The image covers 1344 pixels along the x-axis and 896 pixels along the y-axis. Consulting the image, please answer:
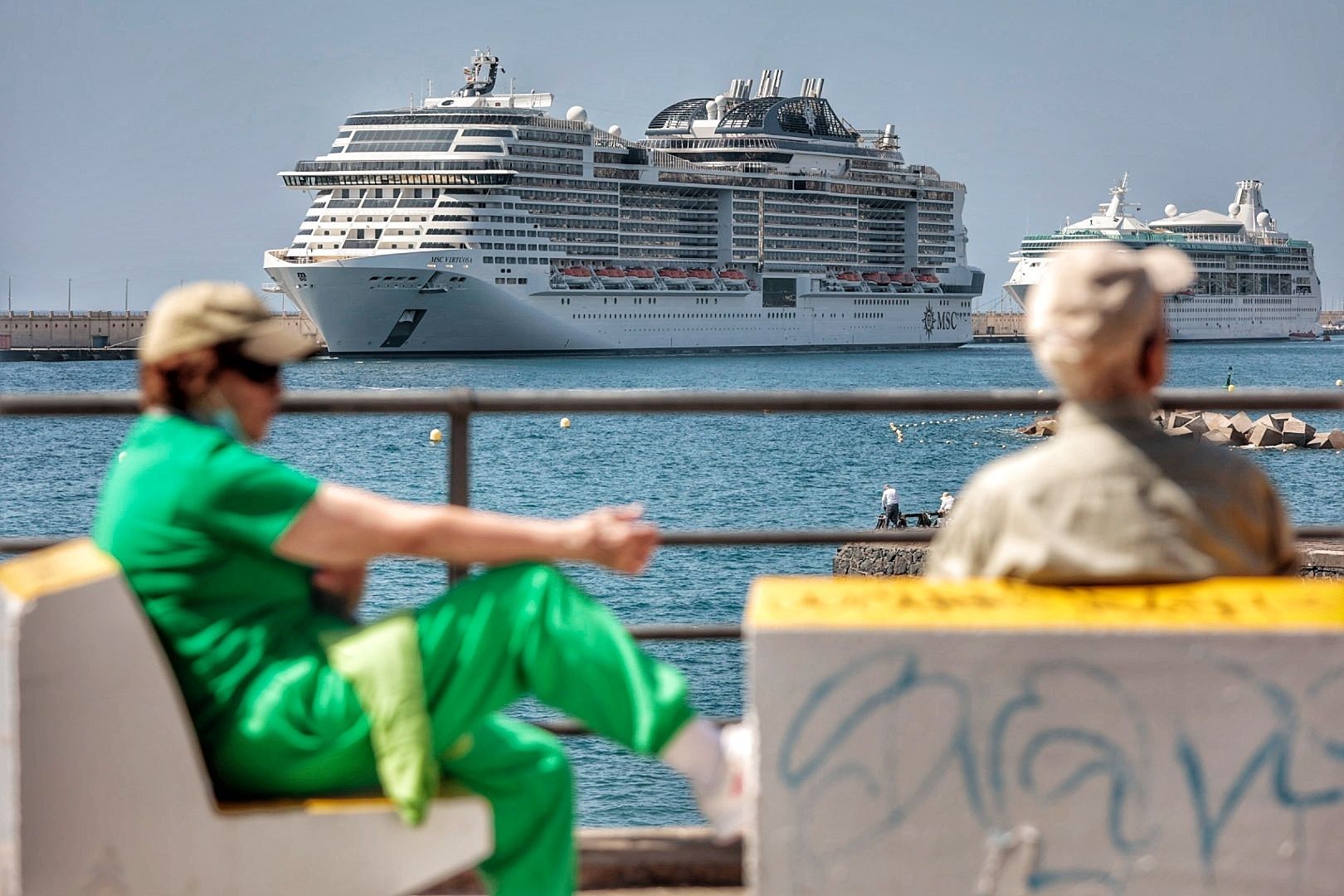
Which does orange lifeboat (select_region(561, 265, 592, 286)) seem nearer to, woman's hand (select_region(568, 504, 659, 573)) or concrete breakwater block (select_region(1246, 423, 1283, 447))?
concrete breakwater block (select_region(1246, 423, 1283, 447))

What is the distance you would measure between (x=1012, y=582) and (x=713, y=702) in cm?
1505

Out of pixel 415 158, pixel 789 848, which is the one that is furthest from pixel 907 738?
pixel 415 158

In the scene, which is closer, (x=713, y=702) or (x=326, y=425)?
(x=713, y=702)

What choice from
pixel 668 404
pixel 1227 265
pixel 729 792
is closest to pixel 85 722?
pixel 729 792

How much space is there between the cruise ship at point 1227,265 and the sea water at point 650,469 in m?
33.5

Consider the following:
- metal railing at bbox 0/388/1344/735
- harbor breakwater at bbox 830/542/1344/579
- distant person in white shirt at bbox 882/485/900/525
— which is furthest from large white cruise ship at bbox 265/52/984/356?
metal railing at bbox 0/388/1344/735

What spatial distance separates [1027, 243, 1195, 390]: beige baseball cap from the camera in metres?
2.07

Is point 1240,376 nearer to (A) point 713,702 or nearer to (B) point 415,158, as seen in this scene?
(B) point 415,158

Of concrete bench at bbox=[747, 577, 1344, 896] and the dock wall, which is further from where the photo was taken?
the dock wall

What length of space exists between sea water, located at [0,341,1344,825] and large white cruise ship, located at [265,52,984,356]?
8.35ft

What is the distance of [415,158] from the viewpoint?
77.0 meters

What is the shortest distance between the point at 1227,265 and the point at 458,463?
113 meters

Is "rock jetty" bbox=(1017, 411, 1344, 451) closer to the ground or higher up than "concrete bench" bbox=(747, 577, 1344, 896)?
closer to the ground

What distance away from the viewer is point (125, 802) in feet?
7.22
